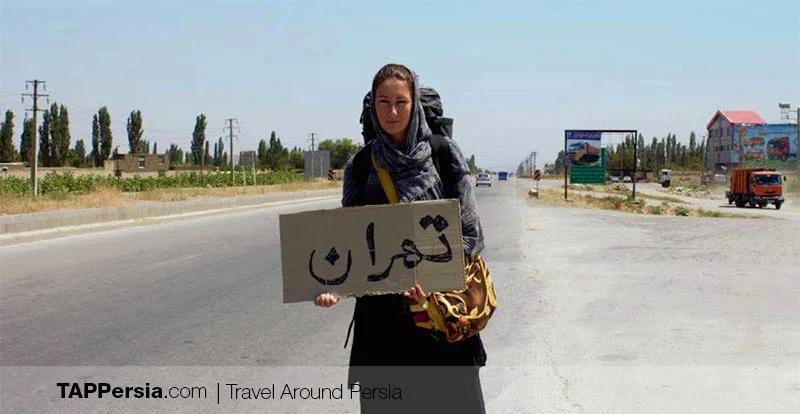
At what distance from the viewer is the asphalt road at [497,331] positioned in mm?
5765

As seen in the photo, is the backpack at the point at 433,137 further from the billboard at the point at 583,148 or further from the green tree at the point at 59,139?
the green tree at the point at 59,139

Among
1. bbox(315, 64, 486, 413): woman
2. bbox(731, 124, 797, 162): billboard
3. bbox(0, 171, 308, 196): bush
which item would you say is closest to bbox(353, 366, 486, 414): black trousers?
bbox(315, 64, 486, 413): woman

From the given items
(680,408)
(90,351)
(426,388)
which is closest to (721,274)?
(680,408)

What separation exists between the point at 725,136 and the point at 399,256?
123 m

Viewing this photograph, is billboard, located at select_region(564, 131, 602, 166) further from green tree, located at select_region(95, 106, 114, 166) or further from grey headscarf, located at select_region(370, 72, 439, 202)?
green tree, located at select_region(95, 106, 114, 166)

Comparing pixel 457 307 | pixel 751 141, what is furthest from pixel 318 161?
pixel 457 307

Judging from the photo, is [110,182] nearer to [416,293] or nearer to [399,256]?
[399,256]

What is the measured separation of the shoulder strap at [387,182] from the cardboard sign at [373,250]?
63 mm

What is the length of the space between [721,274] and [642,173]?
119 meters

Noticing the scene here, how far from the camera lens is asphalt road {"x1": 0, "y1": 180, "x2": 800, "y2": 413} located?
576 centimetres

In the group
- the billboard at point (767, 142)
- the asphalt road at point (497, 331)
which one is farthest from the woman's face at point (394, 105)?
the billboard at point (767, 142)

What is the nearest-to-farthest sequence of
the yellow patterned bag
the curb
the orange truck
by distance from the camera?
the yellow patterned bag < the curb < the orange truck

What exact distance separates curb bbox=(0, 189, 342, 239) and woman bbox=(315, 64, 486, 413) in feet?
55.8

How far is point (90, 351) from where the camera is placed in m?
7.05
